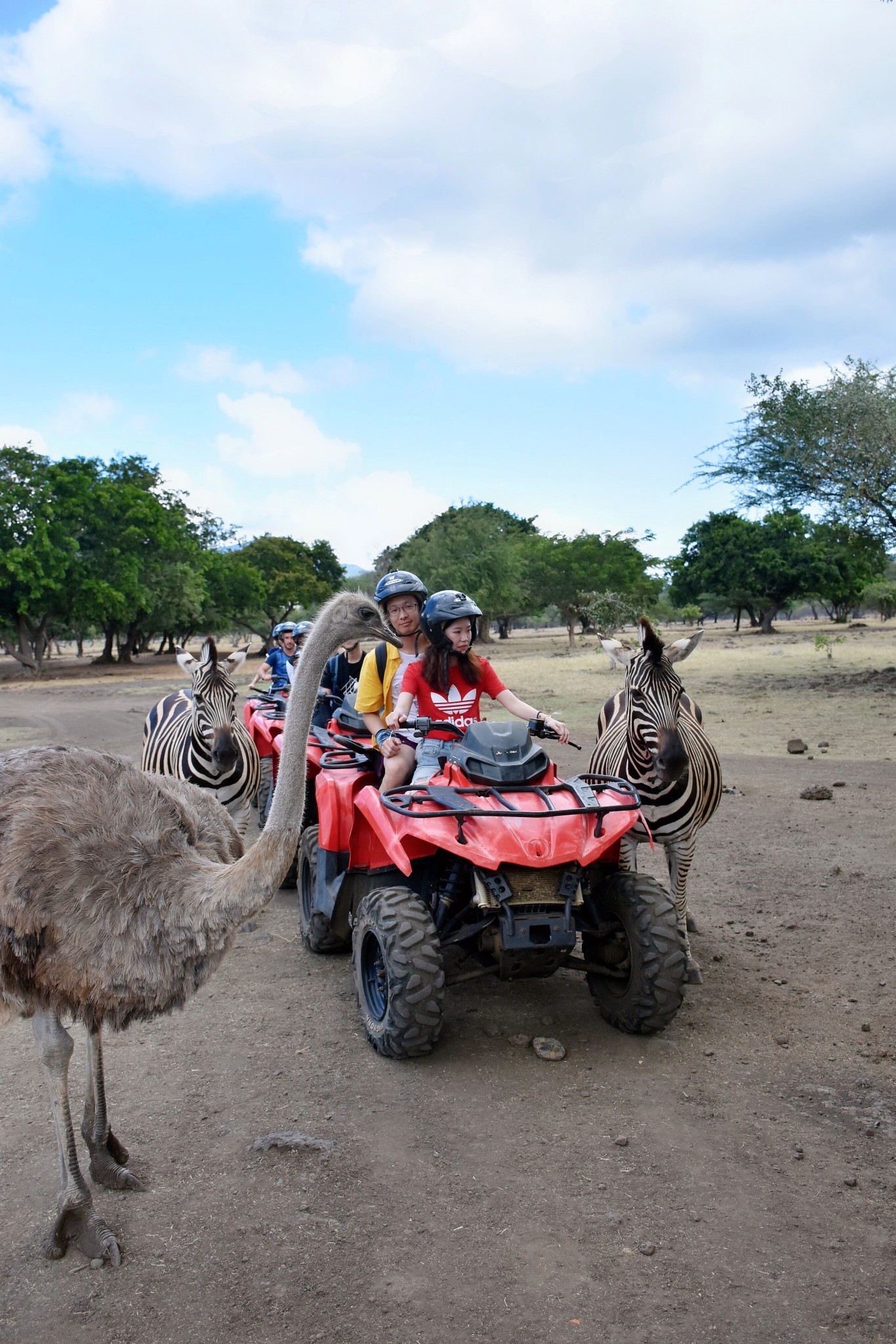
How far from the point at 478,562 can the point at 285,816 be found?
42448 mm

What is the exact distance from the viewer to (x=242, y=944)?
6328 millimetres

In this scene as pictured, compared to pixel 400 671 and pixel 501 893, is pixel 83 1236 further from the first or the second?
pixel 400 671

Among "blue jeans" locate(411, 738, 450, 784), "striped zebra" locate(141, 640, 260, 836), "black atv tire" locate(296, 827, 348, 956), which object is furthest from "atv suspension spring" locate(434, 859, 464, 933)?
"striped zebra" locate(141, 640, 260, 836)

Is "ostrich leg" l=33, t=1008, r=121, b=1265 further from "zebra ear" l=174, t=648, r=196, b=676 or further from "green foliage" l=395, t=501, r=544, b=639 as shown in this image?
"green foliage" l=395, t=501, r=544, b=639

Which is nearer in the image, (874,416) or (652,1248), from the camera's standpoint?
(652,1248)

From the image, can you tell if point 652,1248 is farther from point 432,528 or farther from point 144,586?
point 432,528

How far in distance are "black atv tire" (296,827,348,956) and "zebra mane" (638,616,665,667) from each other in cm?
225

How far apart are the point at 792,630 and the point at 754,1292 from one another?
56060mm

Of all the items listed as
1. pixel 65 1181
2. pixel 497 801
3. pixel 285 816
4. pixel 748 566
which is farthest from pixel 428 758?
pixel 748 566

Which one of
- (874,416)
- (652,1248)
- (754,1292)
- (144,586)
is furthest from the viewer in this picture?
(144,586)

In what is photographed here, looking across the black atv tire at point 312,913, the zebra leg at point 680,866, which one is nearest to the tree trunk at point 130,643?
the black atv tire at point 312,913

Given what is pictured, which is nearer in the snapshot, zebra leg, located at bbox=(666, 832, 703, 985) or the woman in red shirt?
the woman in red shirt

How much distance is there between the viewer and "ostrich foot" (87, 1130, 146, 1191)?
11.7 ft

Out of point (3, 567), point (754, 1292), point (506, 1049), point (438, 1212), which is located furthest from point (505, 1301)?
point (3, 567)
